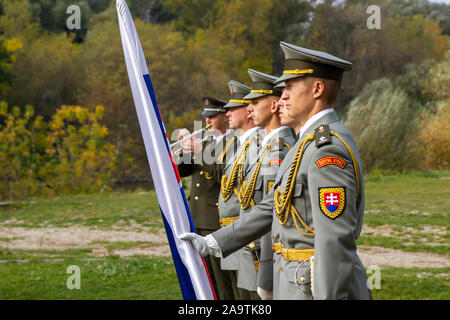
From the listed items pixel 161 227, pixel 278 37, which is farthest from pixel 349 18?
pixel 161 227

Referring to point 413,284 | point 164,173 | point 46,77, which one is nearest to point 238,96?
point 164,173

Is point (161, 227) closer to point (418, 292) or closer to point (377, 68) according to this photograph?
point (418, 292)

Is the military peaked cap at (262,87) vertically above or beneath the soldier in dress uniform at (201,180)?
above

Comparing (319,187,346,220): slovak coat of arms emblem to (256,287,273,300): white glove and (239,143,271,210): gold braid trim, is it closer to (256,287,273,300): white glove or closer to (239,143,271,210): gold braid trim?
(256,287,273,300): white glove

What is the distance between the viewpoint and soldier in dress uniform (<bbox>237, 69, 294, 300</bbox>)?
407cm

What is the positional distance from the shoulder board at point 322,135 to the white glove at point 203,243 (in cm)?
74

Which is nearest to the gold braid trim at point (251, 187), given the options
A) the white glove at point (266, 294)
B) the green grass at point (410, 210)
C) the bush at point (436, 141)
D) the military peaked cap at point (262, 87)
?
the military peaked cap at point (262, 87)

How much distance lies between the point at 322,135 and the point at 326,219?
0.40 m

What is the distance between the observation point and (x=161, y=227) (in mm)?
13695

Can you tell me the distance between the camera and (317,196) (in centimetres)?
276

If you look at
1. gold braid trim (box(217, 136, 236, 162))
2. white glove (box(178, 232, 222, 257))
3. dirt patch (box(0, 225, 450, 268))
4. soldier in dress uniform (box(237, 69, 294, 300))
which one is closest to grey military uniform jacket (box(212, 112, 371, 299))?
white glove (box(178, 232, 222, 257))

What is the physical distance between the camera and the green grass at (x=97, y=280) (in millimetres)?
7625

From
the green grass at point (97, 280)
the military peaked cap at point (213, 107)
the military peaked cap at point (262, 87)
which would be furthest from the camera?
the green grass at point (97, 280)

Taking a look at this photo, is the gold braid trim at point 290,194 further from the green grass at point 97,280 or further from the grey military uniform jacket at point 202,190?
the green grass at point 97,280
